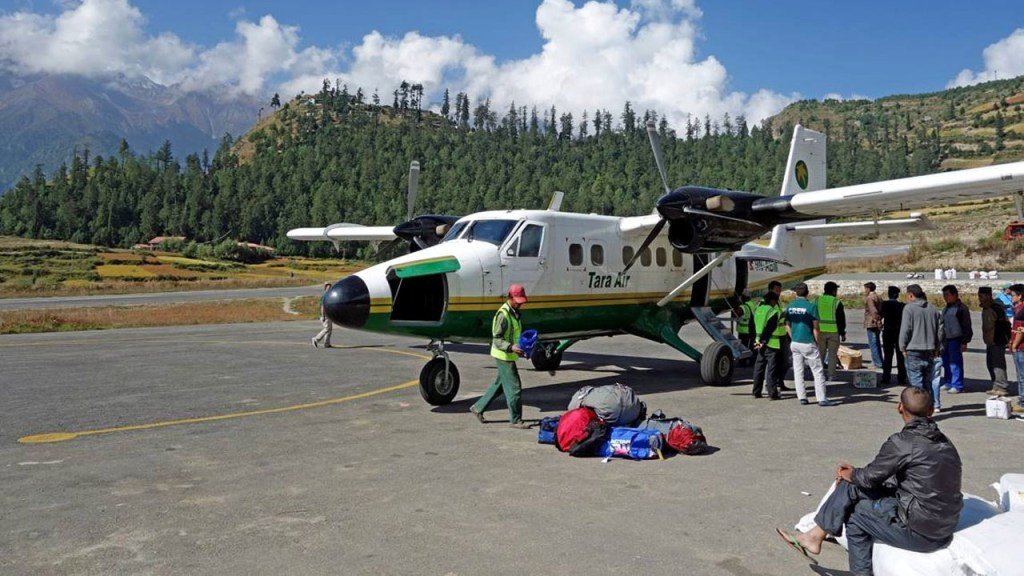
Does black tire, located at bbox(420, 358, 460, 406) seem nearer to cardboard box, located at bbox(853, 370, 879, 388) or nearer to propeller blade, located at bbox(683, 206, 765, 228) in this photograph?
propeller blade, located at bbox(683, 206, 765, 228)

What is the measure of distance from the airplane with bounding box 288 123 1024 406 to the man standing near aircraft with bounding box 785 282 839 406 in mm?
2216

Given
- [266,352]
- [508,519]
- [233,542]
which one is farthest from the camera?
[266,352]

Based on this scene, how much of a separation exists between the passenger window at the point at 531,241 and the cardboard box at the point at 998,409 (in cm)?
740

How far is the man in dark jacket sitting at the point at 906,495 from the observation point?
4688 millimetres

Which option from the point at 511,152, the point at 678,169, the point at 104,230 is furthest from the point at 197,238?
the point at 678,169

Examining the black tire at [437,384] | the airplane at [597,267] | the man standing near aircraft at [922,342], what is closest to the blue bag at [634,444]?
the black tire at [437,384]

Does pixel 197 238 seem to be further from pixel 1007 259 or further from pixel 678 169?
pixel 1007 259

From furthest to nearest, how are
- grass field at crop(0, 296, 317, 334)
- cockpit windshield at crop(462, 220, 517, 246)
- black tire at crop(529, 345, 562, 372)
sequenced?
1. grass field at crop(0, 296, 317, 334)
2. black tire at crop(529, 345, 562, 372)
3. cockpit windshield at crop(462, 220, 517, 246)

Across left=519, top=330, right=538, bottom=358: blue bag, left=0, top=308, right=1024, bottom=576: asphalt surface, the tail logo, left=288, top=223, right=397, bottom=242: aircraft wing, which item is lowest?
left=0, top=308, right=1024, bottom=576: asphalt surface

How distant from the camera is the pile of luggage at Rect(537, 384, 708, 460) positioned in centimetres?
826

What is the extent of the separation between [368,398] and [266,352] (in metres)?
7.95

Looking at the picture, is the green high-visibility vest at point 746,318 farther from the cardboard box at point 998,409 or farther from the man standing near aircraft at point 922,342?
the cardboard box at point 998,409

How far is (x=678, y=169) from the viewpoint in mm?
181000

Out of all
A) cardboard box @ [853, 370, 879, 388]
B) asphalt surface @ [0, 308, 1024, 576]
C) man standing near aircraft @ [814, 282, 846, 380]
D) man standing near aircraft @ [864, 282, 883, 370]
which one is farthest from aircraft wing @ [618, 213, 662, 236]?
cardboard box @ [853, 370, 879, 388]
